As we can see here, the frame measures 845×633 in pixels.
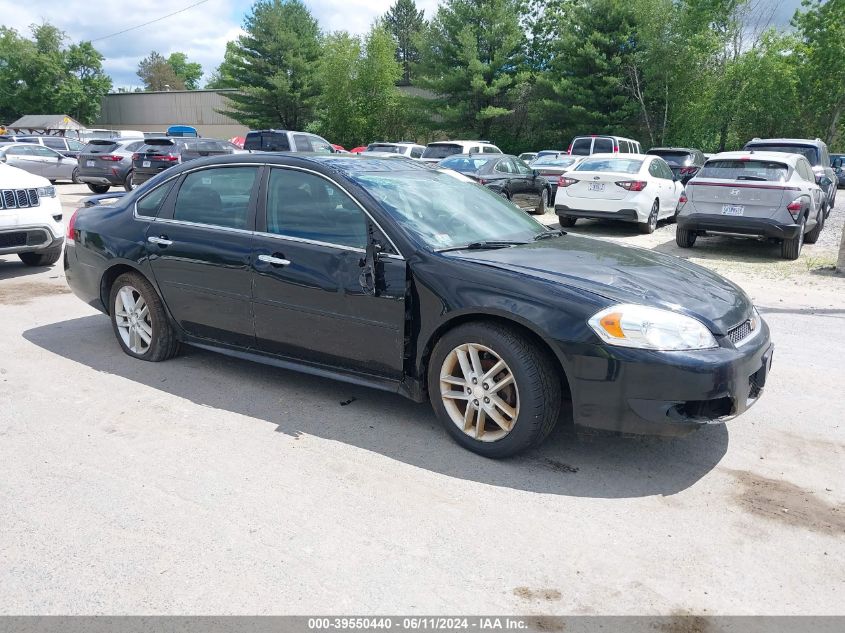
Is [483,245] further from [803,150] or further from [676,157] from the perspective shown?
[676,157]

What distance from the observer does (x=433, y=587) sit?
2.69 m

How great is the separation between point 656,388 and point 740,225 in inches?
→ 321

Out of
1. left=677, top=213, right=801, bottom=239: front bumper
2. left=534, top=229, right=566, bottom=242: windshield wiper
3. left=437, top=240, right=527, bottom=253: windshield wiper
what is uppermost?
left=534, top=229, right=566, bottom=242: windshield wiper

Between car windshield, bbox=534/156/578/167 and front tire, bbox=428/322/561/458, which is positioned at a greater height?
car windshield, bbox=534/156/578/167

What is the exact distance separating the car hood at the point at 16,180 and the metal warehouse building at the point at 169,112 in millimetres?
Result: 50927

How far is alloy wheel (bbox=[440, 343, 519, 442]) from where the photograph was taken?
11.9ft

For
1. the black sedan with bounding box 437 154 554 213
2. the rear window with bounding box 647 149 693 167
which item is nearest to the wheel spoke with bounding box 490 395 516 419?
the black sedan with bounding box 437 154 554 213

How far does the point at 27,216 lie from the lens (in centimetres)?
829

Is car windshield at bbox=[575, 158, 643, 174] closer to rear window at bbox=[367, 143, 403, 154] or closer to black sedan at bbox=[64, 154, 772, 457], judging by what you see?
black sedan at bbox=[64, 154, 772, 457]

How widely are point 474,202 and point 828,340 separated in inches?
141

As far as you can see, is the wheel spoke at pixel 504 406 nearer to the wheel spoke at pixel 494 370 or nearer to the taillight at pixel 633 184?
the wheel spoke at pixel 494 370

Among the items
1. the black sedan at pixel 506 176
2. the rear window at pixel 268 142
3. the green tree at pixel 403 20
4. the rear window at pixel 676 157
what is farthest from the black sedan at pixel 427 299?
the green tree at pixel 403 20

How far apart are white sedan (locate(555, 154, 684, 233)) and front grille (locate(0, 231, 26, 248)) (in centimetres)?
909

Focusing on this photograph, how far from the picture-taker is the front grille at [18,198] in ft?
26.5
